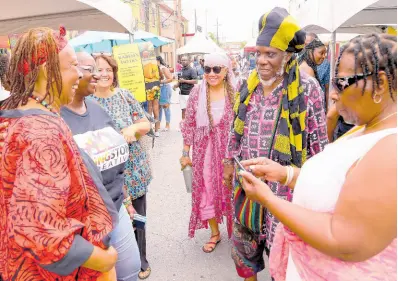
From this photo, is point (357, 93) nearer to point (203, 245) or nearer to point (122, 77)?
point (203, 245)

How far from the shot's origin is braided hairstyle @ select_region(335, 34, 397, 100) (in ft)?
3.87

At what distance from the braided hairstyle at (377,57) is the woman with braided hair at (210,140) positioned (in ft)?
7.54

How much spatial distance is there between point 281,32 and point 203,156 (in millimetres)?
1671

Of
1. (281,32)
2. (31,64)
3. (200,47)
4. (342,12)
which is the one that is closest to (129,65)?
(281,32)

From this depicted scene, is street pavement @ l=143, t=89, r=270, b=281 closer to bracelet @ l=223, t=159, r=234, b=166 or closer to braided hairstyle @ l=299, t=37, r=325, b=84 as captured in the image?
bracelet @ l=223, t=159, r=234, b=166

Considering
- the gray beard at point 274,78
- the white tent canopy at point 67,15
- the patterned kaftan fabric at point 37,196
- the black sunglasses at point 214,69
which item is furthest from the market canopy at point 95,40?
the patterned kaftan fabric at point 37,196

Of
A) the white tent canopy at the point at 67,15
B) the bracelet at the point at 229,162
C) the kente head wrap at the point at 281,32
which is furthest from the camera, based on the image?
the white tent canopy at the point at 67,15

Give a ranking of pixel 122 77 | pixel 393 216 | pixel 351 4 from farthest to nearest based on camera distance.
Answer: pixel 122 77
pixel 351 4
pixel 393 216

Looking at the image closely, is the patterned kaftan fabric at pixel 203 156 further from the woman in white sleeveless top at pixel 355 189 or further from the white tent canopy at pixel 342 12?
the woman in white sleeveless top at pixel 355 189

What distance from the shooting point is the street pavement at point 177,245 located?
3.24 m

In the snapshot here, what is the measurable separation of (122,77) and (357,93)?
352 cm

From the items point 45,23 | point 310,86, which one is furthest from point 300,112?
point 45,23

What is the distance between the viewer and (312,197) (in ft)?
4.23

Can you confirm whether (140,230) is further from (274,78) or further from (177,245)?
(274,78)
